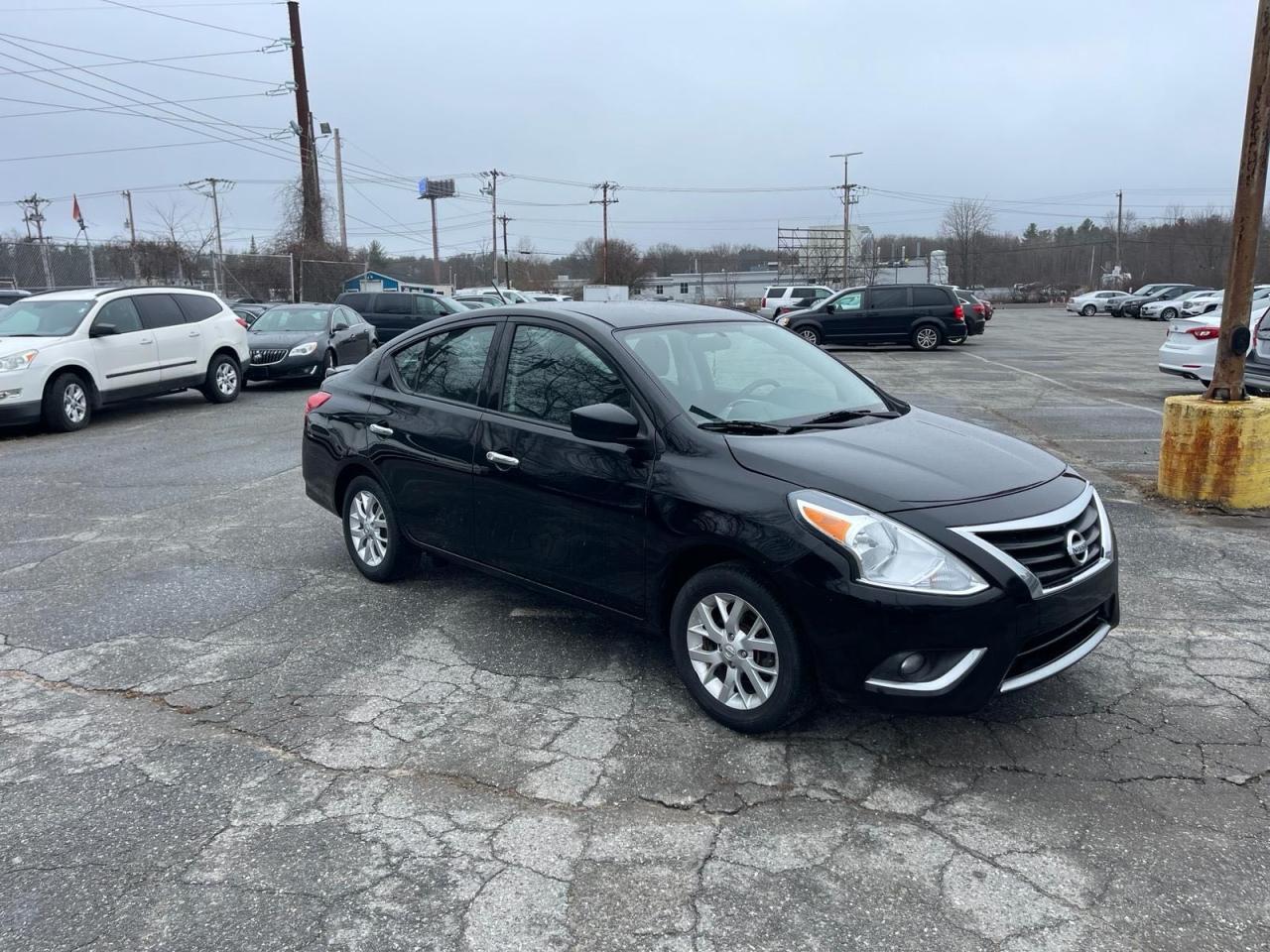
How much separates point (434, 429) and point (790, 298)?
3487 centimetres

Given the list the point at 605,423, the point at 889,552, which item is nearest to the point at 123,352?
the point at 605,423

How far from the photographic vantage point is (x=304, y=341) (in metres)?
16.3

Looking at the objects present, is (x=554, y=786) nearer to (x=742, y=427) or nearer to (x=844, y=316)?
(x=742, y=427)

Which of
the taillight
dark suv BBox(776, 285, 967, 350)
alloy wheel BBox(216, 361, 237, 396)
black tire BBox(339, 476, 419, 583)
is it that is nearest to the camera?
black tire BBox(339, 476, 419, 583)

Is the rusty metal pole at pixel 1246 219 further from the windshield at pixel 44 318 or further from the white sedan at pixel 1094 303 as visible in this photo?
the white sedan at pixel 1094 303

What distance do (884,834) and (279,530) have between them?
5.20 metres

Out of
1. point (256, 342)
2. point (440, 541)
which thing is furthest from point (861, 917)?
point (256, 342)

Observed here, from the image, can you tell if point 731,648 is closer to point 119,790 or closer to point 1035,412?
point 119,790

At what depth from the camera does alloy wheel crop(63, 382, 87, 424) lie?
11.7m

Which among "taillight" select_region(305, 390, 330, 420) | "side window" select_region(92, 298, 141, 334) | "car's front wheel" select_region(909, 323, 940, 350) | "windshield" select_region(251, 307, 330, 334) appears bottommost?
"car's front wheel" select_region(909, 323, 940, 350)

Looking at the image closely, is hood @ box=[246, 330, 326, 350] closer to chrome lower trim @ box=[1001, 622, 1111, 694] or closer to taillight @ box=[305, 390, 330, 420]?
taillight @ box=[305, 390, 330, 420]

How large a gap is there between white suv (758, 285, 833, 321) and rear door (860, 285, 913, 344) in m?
9.16

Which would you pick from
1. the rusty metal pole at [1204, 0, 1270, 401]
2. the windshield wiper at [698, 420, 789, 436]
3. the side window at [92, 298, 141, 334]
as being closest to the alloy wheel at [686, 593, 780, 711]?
the windshield wiper at [698, 420, 789, 436]

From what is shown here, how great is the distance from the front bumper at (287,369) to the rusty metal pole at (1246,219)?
1342 centimetres
